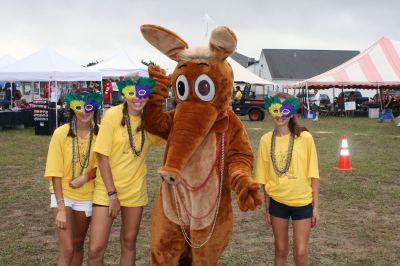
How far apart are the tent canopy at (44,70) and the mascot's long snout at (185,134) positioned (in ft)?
42.4

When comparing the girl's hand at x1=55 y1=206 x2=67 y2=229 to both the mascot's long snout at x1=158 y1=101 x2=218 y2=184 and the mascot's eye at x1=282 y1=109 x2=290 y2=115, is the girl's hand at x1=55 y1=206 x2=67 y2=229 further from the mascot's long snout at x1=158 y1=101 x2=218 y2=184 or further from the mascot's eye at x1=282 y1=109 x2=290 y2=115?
the mascot's eye at x1=282 y1=109 x2=290 y2=115

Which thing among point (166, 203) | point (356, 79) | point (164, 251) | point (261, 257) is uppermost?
point (356, 79)

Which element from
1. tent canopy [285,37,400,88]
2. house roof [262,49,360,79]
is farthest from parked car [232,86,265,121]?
house roof [262,49,360,79]

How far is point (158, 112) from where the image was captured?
10.3ft

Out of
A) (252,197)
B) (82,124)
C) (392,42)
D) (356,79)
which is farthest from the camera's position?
(392,42)

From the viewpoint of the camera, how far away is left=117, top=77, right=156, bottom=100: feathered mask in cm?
313

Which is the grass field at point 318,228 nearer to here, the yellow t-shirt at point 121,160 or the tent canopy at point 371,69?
the yellow t-shirt at point 121,160

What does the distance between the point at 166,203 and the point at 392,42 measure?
958 inches

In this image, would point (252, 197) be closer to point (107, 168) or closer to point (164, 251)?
point (164, 251)

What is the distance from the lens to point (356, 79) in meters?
22.8

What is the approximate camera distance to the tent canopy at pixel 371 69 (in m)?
22.7

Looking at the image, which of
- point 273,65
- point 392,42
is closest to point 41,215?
point 392,42

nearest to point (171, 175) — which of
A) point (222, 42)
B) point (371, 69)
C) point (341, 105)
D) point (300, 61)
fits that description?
point (222, 42)

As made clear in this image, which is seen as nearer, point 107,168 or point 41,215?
point 107,168
